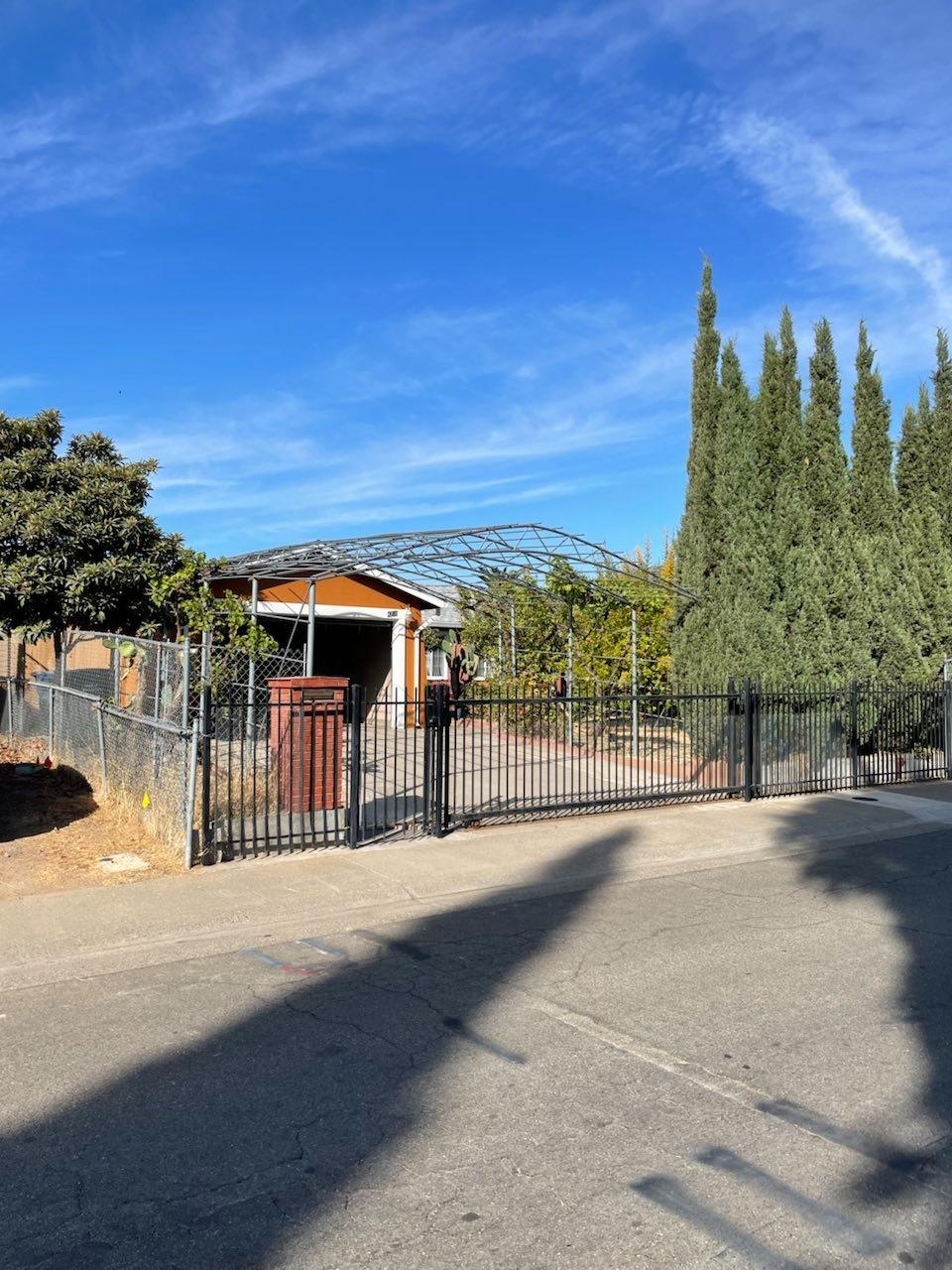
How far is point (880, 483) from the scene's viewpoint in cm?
1847

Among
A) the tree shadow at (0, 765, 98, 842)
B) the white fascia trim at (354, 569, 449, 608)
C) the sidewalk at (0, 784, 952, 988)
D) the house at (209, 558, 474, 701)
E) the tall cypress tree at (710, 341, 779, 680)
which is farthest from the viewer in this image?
the white fascia trim at (354, 569, 449, 608)

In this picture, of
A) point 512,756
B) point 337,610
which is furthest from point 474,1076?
point 337,610

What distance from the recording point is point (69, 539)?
13.8m

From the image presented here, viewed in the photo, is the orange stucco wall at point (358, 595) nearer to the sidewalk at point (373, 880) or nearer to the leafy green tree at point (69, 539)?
the leafy green tree at point (69, 539)

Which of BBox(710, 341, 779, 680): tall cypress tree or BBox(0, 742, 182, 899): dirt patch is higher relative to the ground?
BBox(710, 341, 779, 680): tall cypress tree

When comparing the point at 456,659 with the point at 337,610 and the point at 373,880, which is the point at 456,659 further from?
the point at 373,880

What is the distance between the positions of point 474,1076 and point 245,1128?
1.06m

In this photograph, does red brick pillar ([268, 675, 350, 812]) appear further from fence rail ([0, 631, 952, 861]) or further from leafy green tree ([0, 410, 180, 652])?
leafy green tree ([0, 410, 180, 652])

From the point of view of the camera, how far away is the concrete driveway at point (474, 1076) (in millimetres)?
3227

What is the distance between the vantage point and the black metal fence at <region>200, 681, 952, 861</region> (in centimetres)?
955

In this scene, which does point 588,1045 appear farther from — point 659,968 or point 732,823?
point 732,823

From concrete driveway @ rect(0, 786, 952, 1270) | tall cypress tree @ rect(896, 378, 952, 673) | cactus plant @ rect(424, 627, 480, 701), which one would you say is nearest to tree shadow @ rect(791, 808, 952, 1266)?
concrete driveway @ rect(0, 786, 952, 1270)

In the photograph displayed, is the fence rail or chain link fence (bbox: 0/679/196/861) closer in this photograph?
chain link fence (bbox: 0/679/196/861)

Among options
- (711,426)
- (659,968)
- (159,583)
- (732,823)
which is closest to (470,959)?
(659,968)
